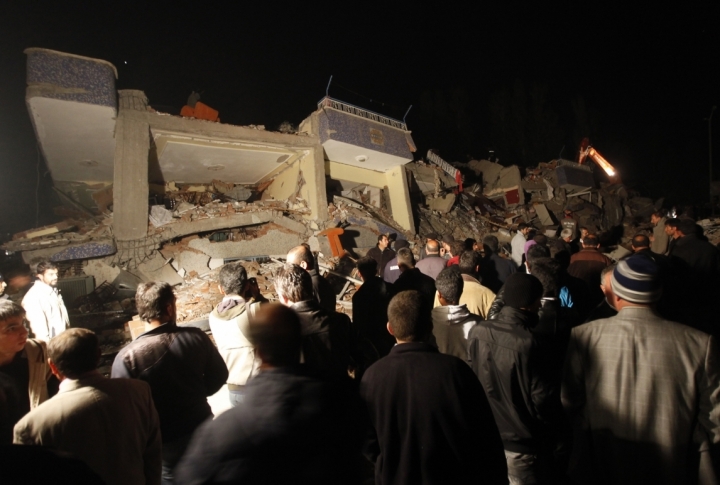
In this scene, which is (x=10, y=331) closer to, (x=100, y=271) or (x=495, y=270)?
(x=495, y=270)

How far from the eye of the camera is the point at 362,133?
13789mm

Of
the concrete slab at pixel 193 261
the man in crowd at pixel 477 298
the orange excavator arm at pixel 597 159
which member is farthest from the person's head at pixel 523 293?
the orange excavator arm at pixel 597 159

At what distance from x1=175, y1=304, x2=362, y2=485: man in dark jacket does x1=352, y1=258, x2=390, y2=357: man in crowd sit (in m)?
2.42

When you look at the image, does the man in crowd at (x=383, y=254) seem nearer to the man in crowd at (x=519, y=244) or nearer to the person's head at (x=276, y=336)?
the man in crowd at (x=519, y=244)

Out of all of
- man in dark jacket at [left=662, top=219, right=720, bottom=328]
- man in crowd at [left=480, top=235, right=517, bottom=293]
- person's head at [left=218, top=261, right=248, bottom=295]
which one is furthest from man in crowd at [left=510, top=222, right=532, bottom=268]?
person's head at [left=218, top=261, right=248, bottom=295]

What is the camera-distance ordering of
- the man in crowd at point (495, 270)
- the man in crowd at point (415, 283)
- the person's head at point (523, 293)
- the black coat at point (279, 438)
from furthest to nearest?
the man in crowd at point (495, 270) < the man in crowd at point (415, 283) < the person's head at point (523, 293) < the black coat at point (279, 438)

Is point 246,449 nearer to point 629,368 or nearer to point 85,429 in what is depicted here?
point 85,429

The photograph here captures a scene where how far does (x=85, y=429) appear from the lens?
1.86 metres

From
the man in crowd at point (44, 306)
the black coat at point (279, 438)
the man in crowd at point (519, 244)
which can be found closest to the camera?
the black coat at point (279, 438)

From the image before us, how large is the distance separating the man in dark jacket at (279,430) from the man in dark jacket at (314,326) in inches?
40.0

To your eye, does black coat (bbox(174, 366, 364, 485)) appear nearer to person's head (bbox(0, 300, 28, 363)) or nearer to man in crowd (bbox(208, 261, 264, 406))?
man in crowd (bbox(208, 261, 264, 406))

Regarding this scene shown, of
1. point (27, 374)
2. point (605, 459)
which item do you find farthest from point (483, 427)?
point (27, 374)

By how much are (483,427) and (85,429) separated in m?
2.10

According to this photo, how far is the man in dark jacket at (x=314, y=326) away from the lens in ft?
8.73
